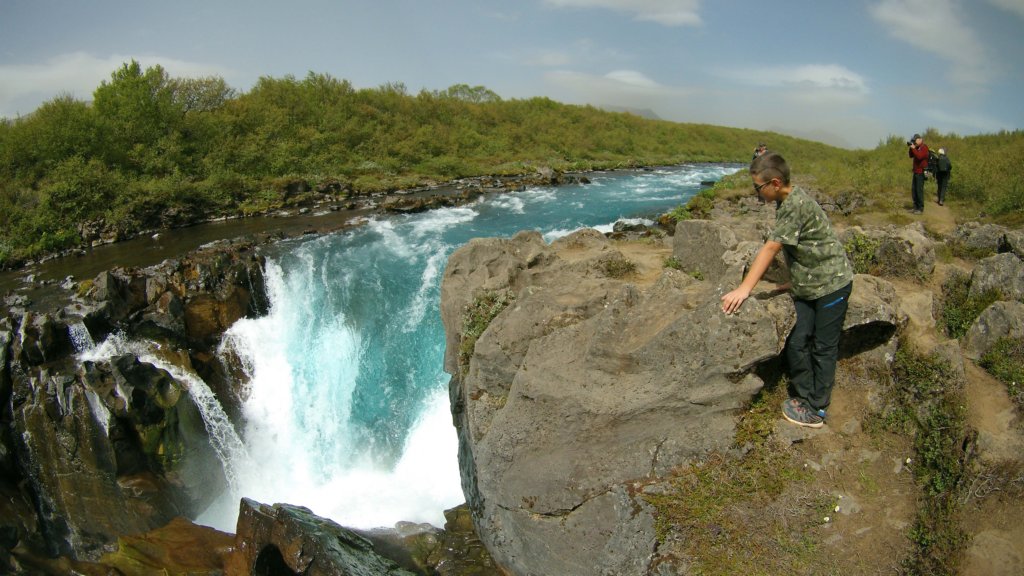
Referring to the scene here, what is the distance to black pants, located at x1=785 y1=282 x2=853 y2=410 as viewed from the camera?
19.2 ft

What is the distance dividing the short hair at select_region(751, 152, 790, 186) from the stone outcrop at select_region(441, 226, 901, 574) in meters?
1.41

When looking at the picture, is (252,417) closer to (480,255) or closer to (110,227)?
(480,255)

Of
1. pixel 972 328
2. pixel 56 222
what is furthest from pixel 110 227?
pixel 972 328

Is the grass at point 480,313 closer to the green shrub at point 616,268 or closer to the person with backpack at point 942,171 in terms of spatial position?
the green shrub at point 616,268

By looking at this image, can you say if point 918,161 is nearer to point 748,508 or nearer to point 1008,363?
point 1008,363

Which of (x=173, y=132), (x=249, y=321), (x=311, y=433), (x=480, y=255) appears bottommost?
(x=311, y=433)

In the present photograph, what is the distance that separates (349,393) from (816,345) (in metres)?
11.4

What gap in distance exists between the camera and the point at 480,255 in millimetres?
10844

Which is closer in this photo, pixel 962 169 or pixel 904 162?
pixel 962 169

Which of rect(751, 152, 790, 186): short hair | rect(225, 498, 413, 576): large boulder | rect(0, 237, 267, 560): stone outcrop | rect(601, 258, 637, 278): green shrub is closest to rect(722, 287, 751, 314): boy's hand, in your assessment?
rect(751, 152, 790, 186): short hair

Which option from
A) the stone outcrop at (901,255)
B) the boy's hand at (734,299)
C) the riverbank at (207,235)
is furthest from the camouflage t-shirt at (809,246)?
the riverbank at (207,235)

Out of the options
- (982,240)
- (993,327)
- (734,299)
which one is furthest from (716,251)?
(982,240)

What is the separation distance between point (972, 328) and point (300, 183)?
3274 centimetres

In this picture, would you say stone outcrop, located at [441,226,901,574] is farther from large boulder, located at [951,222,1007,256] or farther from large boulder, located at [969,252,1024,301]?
large boulder, located at [951,222,1007,256]
